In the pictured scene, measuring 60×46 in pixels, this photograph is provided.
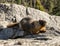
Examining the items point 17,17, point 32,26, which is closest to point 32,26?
point 32,26

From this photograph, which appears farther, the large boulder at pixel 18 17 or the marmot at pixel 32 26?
the large boulder at pixel 18 17

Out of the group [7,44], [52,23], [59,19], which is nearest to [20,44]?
[7,44]

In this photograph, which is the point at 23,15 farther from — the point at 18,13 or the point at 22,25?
the point at 22,25

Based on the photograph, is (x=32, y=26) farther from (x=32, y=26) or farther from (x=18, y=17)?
(x=18, y=17)

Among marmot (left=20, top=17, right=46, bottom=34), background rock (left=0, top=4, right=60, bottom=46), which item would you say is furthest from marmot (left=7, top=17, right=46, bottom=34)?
background rock (left=0, top=4, right=60, bottom=46)

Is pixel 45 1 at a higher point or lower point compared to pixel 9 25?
lower

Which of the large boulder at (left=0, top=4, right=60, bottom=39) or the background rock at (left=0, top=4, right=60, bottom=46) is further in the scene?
the large boulder at (left=0, top=4, right=60, bottom=39)

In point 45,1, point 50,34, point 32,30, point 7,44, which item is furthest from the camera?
point 45,1

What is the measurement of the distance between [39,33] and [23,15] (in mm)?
2249

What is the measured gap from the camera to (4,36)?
9688 millimetres

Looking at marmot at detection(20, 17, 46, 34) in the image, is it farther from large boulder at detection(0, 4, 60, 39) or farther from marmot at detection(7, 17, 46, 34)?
large boulder at detection(0, 4, 60, 39)

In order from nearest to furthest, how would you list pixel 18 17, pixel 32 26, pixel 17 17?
pixel 32 26
pixel 17 17
pixel 18 17

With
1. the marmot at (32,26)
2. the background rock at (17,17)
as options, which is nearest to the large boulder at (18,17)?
the background rock at (17,17)

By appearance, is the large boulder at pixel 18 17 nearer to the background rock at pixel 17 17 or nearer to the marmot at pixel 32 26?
the background rock at pixel 17 17
